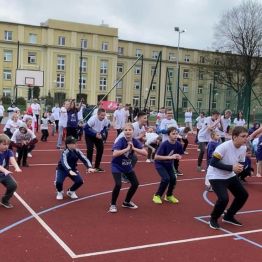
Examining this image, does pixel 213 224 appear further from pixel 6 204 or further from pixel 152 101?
pixel 152 101

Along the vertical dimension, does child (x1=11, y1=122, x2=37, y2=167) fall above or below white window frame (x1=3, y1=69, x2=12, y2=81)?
below

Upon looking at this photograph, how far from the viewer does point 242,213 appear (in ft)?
25.2

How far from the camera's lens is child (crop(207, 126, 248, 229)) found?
6387 mm

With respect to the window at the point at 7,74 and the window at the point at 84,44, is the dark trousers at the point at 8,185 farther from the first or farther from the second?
the window at the point at 84,44

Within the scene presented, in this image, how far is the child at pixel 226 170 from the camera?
21.0 ft

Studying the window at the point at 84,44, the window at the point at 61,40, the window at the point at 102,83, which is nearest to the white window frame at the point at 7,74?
the window at the point at 61,40

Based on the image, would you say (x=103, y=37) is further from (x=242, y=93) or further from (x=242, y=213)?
(x=242, y=213)

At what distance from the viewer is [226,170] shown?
6328mm

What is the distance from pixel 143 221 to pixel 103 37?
71578 mm

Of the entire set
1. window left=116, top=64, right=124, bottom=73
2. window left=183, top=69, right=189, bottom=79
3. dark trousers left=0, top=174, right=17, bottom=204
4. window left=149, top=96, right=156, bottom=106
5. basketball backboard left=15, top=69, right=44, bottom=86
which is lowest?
dark trousers left=0, top=174, right=17, bottom=204

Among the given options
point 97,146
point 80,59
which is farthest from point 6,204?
point 80,59

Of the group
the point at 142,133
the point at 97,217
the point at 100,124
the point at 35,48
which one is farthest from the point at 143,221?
the point at 35,48

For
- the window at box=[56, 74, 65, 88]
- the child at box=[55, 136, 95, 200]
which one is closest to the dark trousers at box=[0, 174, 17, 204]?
the child at box=[55, 136, 95, 200]

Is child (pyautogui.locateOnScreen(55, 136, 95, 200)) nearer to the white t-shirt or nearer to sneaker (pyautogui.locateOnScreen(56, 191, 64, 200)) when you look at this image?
sneaker (pyautogui.locateOnScreen(56, 191, 64, 200))
